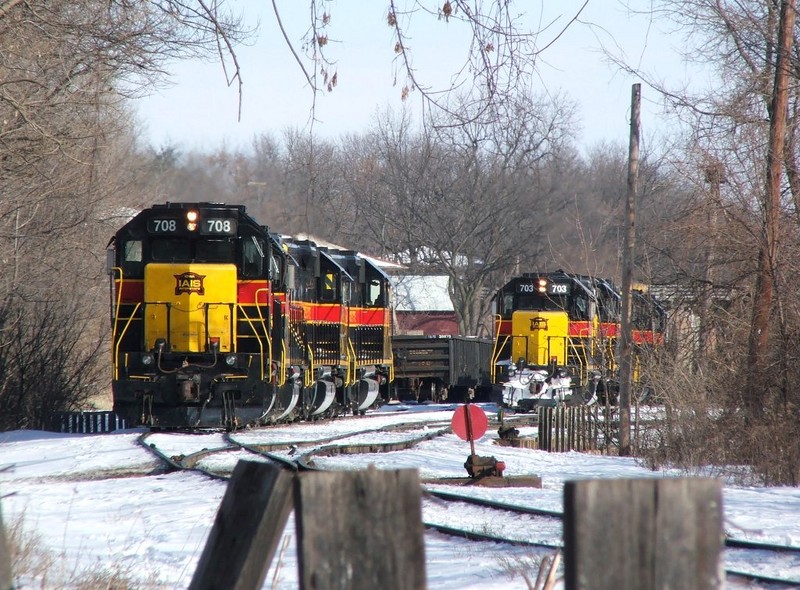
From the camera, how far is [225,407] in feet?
58.3

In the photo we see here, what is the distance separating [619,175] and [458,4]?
195ft

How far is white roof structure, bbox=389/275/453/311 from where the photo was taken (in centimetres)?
5709

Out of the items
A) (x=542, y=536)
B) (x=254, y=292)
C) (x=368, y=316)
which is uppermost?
(x=254, y=292)

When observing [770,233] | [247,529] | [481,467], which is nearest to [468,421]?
[481,467]

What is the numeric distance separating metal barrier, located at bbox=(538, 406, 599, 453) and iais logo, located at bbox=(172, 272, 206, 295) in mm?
6421

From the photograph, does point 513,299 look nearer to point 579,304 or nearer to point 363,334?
point 579,304

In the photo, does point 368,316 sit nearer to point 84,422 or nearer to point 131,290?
point 84,422

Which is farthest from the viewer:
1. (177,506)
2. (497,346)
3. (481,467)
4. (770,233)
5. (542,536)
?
(497,346)

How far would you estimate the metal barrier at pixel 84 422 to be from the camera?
21.6 meters

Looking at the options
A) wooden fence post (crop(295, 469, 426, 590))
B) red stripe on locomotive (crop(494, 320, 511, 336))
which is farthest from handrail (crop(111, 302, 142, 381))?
wooden fence post (crop(295, 469, 426, 590))

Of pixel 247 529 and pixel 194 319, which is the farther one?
pixel 194 319

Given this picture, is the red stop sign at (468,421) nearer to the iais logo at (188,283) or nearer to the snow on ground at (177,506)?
the snow on ground at (177,506)

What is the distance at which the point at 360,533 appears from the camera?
217cm

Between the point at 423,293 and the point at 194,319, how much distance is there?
40.5 m
